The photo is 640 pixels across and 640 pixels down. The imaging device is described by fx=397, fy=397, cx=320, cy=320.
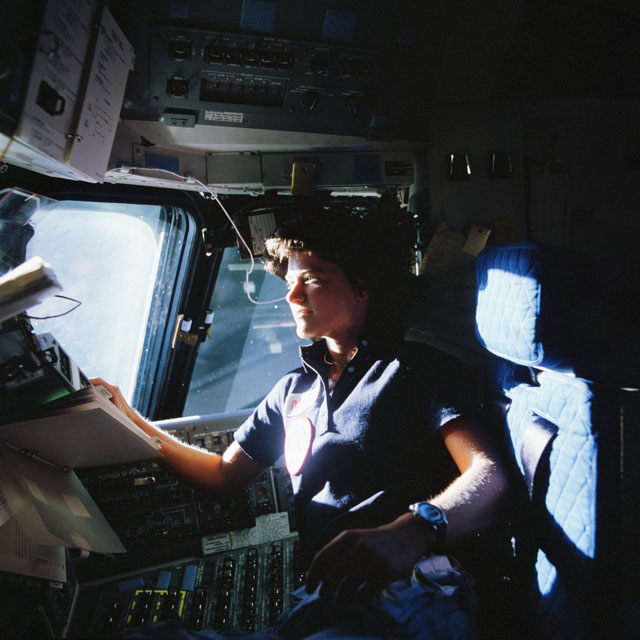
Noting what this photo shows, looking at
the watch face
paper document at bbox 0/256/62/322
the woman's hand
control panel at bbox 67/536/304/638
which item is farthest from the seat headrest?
control panel at bbox 67/536/304/638

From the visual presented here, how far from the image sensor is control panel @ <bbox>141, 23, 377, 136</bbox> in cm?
150

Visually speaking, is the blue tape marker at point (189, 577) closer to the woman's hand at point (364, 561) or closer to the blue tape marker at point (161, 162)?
the woman's hand at point (364, 561)

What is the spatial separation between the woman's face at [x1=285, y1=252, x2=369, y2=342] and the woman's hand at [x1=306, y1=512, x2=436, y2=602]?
Result: 0.86 meters

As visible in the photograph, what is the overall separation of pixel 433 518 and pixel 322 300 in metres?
0.94

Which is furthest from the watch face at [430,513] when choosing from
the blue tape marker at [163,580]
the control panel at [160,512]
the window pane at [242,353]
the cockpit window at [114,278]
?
the window pane at [242,353]

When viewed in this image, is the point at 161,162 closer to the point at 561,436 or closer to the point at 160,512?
the point at 160,512

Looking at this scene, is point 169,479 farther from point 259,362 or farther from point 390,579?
point 259,362

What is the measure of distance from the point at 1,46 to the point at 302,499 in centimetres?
168

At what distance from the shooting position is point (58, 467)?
5.09 ft

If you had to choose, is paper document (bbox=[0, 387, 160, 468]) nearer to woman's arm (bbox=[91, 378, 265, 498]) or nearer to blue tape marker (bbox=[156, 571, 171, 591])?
woman's arm (bbox=[91, 378, 265, 498])

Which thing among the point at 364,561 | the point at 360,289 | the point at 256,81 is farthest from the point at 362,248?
the point at 364,561

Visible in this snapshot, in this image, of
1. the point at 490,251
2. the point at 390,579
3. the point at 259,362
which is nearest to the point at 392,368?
the point at 490,251

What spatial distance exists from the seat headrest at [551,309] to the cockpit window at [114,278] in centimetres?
181

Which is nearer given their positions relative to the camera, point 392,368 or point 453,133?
point 392,368
